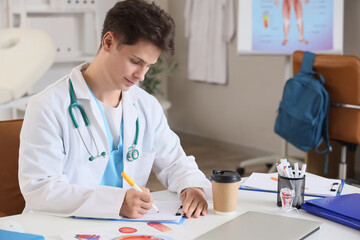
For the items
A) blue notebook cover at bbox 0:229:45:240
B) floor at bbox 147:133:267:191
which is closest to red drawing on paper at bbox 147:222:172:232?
blue notebook cover at bbox 0:229:45:240

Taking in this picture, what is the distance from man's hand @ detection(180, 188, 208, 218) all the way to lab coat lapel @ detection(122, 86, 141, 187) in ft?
0.66

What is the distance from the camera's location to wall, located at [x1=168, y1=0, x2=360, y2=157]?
443cm

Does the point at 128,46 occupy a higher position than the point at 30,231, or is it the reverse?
the point at 128,46

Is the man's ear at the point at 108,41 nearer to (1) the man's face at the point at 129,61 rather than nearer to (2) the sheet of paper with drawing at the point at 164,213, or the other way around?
(1) the man's face at the point at 129,61

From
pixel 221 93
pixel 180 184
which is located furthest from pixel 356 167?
pixel 180 184

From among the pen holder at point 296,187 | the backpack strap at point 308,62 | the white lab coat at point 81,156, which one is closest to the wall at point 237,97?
the backpack strap at point 308,62

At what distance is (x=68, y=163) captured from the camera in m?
1.55

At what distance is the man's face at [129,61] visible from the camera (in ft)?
4.99

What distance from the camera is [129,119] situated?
165 cm

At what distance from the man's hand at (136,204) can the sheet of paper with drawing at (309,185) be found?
371 mm

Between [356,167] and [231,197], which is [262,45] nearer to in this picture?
[356,167]

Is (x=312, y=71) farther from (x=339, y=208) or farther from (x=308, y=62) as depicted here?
(x=339, y=208)

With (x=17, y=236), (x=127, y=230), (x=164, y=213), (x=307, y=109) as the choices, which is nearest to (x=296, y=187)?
(x=164, y=213)

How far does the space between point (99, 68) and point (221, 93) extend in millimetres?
3396
